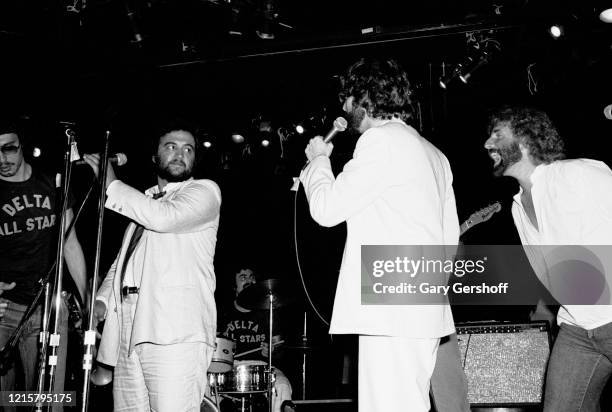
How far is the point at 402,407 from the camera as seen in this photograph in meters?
1.89

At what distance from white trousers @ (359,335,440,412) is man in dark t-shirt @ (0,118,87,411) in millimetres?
2205

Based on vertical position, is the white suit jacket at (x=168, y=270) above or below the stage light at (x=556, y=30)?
below

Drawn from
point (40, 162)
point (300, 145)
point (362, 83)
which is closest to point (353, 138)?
point (300, 145)

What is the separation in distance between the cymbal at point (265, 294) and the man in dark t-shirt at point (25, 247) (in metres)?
1.84

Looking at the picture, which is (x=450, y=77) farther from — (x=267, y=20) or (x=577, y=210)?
(x=577, y=210)

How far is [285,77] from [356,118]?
12.0ft

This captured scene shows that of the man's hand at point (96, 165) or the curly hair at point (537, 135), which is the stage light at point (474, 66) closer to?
the curly hair at point (537, 135)

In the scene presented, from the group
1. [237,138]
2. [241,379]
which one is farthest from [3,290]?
[237,138]

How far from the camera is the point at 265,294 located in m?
5.32

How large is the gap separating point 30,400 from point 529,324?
10.3 ft

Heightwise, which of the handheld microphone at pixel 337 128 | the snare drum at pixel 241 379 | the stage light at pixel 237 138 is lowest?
the snare drum at pixel 241 379

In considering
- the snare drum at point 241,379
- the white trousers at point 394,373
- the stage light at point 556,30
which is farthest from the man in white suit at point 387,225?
the snare drum at point 241,379

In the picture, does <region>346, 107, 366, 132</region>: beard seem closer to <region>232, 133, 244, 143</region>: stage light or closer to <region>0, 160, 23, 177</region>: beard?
<region>0, 160, 23, 177</region>: beard

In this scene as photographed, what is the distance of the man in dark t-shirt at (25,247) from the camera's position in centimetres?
350
